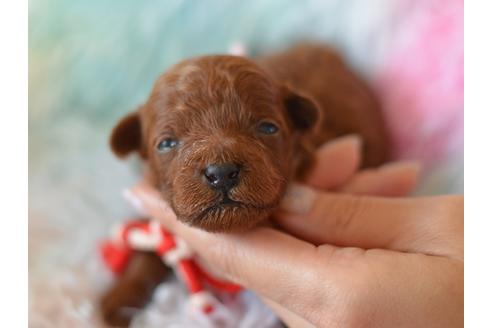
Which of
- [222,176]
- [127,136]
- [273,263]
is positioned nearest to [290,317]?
[273,263]

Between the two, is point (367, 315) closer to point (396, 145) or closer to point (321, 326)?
point (321, 326)

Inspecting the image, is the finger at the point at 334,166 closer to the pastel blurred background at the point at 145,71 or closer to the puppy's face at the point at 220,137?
the puppy's face at the point at 220,137

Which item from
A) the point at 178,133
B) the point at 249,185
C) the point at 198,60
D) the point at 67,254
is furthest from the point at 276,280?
the point at 67,254

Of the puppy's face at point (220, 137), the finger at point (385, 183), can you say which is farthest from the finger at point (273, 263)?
the finger at point (385, 183)

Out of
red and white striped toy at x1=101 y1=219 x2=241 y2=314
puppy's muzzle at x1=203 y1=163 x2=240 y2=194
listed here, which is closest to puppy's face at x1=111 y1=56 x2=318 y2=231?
puppy's muzzle at x1=203 y1=163 x2=240 y2=194

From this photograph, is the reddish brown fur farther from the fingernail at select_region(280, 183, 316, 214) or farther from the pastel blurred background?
the pastel blurred background
